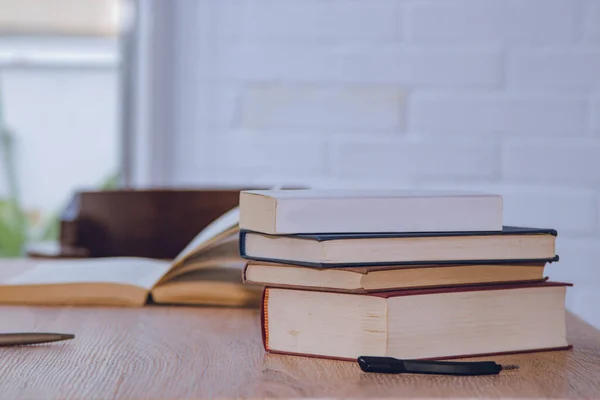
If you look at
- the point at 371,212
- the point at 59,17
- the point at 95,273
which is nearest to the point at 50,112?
the point at 59,17

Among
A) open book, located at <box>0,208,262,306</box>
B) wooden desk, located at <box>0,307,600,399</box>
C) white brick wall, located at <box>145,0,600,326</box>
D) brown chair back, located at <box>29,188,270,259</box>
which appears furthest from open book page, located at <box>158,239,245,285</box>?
white brick wall, located at <box>145,0,600,326</box>

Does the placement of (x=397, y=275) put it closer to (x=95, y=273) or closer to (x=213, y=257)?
(x=213, y=257)

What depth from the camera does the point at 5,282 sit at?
2.91 feet

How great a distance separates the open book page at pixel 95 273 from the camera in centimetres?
87

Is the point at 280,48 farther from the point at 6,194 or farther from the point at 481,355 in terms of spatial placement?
the point at 481,355

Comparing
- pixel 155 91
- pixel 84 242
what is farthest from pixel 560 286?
pixel 155 91

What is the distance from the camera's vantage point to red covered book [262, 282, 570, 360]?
1.83 ft

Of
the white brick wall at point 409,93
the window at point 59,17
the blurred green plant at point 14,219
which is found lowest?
the blurred green plant at point 14,219

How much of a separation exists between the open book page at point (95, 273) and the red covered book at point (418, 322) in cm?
31

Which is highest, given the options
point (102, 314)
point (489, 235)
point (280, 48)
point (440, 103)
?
point (280, 48)

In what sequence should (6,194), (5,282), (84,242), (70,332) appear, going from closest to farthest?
(70,332) < (5,282) < (84,242) < (6,194)

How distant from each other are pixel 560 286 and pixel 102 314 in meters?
0.45

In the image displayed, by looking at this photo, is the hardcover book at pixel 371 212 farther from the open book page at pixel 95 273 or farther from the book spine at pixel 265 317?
the open book page at pixel 95 273

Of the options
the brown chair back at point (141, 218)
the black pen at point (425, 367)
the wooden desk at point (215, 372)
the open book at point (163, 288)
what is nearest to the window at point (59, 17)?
the brown chair back at point (141, 218)
